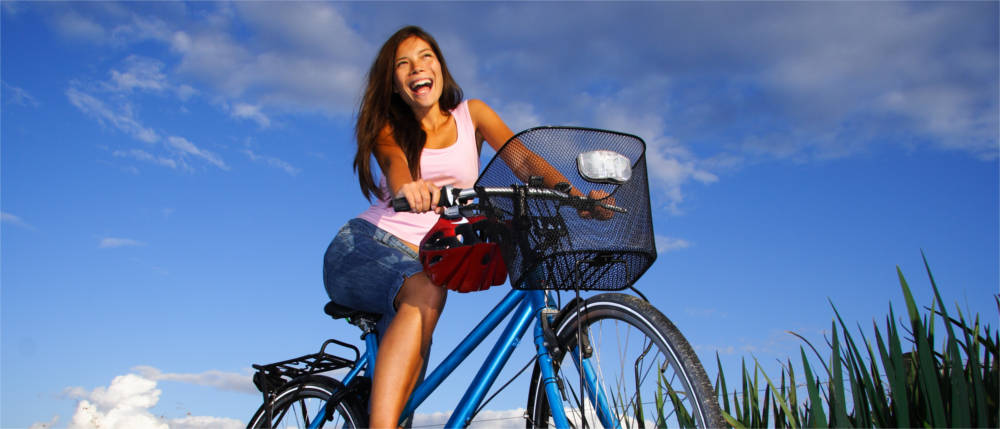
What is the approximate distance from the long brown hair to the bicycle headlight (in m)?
0.87

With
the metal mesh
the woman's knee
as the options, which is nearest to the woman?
the woman's knee

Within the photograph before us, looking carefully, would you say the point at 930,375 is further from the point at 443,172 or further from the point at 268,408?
the point at 268,408

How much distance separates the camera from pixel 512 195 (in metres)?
2.30

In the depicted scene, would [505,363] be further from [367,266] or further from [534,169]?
[534,169]

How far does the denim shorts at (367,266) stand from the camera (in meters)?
2.91

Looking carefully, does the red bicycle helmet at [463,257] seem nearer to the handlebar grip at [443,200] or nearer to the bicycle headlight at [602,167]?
the handlebar grip at [443,200]

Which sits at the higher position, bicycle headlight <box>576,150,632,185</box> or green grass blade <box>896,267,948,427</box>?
bicycle headlight <box>576,150,632,185</box>

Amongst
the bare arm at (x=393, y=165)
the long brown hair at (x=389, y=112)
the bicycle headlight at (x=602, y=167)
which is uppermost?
the long brown hair at (x=389, y=112)

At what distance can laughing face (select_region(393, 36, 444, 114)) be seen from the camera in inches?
123

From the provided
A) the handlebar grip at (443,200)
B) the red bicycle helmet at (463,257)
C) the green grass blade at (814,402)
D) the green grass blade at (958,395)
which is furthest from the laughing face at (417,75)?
the green grass blade at (958,395)

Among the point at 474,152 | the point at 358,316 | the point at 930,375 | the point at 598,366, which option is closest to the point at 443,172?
the point at 474,152

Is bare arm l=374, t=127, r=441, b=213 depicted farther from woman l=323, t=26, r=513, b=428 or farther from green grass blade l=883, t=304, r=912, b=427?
green grass blade l=883, t=304, r=912, b=427

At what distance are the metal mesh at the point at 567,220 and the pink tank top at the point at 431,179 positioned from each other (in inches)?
25.4

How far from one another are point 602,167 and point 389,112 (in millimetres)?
1207
